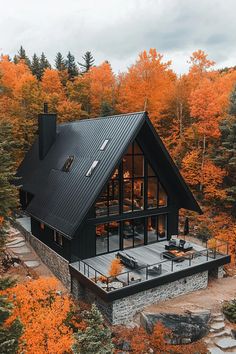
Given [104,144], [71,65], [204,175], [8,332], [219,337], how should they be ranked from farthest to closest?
[71,65], [204,175], [104,144], [219,337], [8,332]

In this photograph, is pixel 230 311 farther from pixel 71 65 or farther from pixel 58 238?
pixel 71 65

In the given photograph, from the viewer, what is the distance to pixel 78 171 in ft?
56.6

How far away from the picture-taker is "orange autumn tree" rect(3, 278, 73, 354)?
10.9 metres

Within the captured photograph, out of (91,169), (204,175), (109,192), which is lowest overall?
(109,192)

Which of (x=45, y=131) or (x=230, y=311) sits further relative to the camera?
(x=45, y=131)

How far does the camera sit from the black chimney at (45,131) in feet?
75.7

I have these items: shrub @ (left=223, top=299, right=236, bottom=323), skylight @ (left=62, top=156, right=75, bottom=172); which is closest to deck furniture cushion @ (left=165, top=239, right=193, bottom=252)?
shrub @ (left=223, top=299, right=236, bottom=323)

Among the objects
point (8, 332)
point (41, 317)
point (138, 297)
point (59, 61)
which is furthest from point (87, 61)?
point (8, 332)

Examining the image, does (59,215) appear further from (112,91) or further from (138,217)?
(112,91)

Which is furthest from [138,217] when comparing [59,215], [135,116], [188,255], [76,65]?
[76,65]

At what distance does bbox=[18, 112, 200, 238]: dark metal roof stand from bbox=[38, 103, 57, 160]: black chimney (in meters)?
0.99

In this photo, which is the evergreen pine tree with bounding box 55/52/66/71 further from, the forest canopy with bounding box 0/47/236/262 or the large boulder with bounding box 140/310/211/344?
the large boulder with bounding box 140/310/211/344

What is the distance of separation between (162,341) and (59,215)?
25.3ft

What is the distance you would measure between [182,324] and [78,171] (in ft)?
30.5
